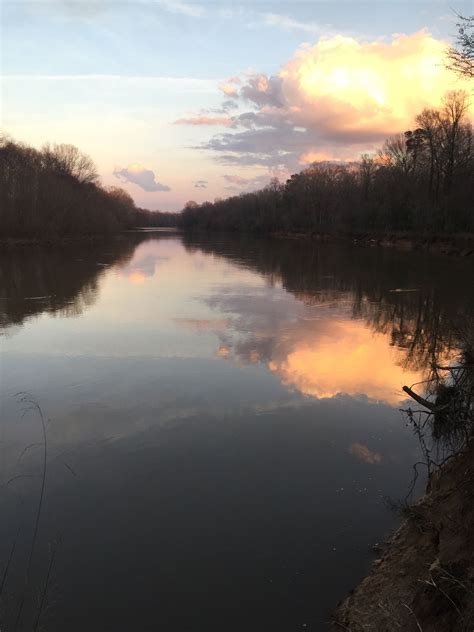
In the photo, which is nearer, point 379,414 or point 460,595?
point 460,595

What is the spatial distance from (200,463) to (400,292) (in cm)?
1765

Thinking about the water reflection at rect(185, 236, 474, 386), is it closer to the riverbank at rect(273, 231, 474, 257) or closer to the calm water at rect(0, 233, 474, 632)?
the calm water at rect(0, 233, 474, 632)

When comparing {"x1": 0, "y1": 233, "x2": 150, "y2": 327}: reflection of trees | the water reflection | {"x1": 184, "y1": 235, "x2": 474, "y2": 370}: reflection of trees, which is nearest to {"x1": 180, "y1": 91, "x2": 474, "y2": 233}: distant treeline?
{"x1": 184, "y1": 235, "x2": 474, "y2": 370}: reflection of trees

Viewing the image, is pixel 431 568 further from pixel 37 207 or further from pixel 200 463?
pixel 37 207

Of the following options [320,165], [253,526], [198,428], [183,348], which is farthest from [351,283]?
[320,165]

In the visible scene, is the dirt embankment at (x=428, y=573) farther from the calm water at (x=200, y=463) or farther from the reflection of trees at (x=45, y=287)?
the reflection of trees at (x=45, y=287)

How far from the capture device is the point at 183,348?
11.5 meters

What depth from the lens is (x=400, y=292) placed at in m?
21.3

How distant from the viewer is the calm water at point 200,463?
398 centimetres

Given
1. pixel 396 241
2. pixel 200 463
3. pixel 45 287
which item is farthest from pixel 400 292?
pixel 396 241

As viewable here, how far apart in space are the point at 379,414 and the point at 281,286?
1632 centimetres

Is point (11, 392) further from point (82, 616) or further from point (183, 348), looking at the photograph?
point (82, 616)

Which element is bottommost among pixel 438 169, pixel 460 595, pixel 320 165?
pixel 460 595

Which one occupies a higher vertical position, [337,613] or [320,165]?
[320,165]
